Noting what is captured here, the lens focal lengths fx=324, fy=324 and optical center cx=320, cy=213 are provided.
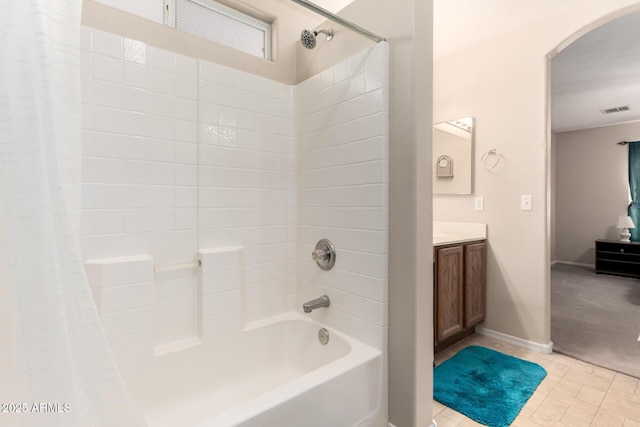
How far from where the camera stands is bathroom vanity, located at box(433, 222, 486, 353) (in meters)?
2.30

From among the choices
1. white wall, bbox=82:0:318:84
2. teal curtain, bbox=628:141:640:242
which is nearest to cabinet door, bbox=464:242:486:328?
white wall, bbox=82:0:318:84

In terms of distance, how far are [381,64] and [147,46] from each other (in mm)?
1095

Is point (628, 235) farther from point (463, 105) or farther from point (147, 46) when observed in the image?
point (147, 46)

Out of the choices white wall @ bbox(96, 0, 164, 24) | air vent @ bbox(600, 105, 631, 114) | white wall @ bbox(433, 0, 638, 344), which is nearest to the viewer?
white wall @ bbox(96, 0, 164, 24)

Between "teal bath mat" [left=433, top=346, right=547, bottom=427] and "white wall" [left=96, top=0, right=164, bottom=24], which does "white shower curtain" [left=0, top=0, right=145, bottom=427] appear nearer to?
"white wall" [left=96, top=0, right=164, bottom=24]

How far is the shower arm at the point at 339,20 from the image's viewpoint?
1.36m

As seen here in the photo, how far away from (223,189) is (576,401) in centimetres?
231

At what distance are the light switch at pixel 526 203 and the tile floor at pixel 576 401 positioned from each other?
111 cm

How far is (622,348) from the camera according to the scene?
8.04ft

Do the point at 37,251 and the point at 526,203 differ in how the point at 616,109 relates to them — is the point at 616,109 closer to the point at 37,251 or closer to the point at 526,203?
the point at 526,203

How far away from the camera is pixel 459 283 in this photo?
2.49 m

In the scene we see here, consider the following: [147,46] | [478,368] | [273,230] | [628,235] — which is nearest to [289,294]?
[273,230]

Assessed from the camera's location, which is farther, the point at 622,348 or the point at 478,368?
the point at 622,348

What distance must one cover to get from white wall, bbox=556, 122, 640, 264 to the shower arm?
588cm
